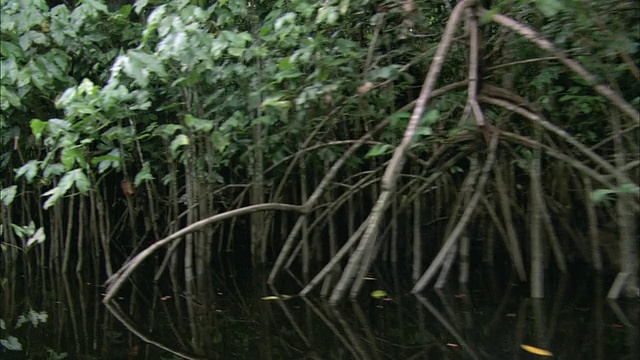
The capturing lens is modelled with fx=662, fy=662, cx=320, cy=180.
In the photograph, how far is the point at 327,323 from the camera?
11.4ft

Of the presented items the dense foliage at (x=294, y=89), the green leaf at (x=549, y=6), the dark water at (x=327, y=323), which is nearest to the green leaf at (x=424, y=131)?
the dense foliage at (x=294, y=89)

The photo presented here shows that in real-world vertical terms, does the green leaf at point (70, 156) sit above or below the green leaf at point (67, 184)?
above

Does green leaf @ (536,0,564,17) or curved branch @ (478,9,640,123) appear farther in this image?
curved branch @ (478,9,640,123)

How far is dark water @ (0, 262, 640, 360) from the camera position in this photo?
3012 millimetres

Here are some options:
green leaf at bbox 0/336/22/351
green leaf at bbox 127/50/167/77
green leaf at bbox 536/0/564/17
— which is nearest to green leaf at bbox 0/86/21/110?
green leaf at bbox 127/50/167/77

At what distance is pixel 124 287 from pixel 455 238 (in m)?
2.34

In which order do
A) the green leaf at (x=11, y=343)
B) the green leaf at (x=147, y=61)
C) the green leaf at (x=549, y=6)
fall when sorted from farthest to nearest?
the green leaf at (x=147, y=61), the green leaf at (x=11, y=343), the green leaf at (x=549, y=6)

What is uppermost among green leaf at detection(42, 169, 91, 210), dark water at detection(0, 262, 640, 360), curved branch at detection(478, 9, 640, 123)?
curved branch at detection(478, 9, 640, 123)

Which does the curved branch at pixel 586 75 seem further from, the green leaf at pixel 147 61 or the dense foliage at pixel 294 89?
the green leaf at pixel 147 61

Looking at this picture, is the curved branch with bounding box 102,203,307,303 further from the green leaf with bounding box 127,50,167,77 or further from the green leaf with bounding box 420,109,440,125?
the green leaf with bounding box 420,109,440,125

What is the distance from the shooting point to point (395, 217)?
529 cm

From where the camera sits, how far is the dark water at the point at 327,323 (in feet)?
9.88

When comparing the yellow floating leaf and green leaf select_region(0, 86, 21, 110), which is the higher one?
green leaf select_region(0, 86, 21, 110)

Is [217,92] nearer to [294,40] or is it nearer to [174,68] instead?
[174,68]
